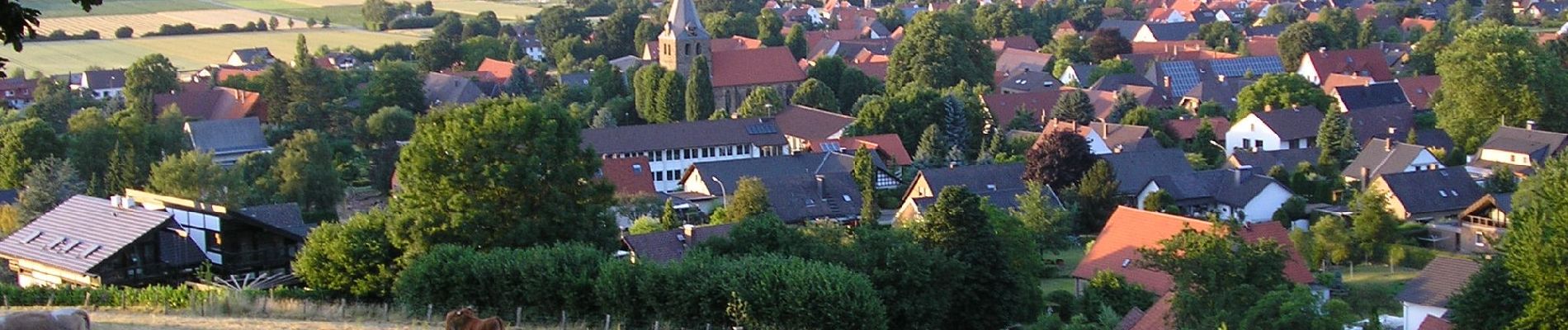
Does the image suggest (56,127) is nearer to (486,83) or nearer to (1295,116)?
(486,83)

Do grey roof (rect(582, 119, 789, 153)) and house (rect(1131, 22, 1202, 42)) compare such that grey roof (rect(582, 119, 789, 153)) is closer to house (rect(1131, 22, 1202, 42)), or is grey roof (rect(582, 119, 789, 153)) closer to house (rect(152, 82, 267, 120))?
house (rect(152, 82, 267, 120))

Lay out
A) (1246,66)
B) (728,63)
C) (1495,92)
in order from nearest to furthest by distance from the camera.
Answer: (1495,92)
(728,63)
(1246,66)

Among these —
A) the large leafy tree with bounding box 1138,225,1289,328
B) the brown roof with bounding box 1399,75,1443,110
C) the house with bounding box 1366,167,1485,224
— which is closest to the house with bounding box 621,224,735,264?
the large leafy tree with bounding box 1138,225,1289,328

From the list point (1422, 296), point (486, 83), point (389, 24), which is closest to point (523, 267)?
point (1422, 296)

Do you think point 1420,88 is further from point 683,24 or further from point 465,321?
point 465,321

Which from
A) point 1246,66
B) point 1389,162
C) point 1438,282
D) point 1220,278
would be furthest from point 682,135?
point 1220,278

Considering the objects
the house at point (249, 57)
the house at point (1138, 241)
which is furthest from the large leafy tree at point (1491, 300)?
the house at point (249, 57)

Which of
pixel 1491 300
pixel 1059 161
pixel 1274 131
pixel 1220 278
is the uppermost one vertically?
pixel 1220 278
